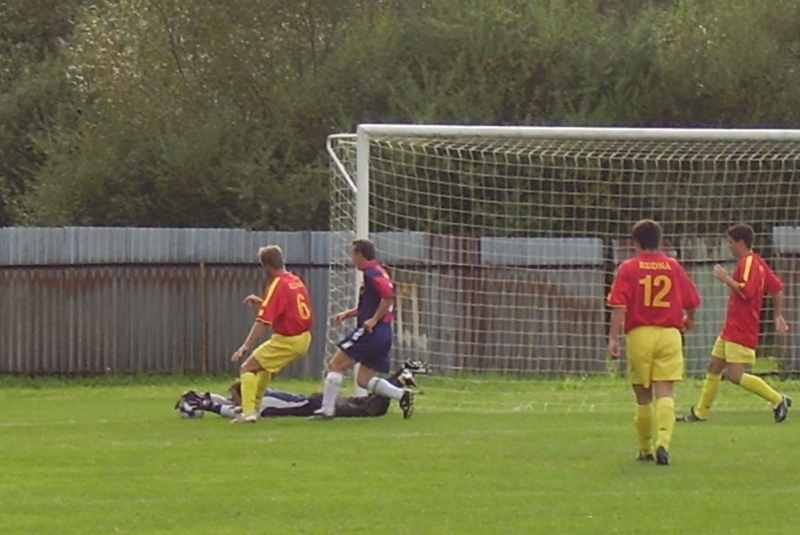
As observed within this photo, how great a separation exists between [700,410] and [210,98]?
15.5 m

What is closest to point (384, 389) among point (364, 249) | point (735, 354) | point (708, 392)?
point (364, 249)

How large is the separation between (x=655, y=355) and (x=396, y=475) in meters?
2.04

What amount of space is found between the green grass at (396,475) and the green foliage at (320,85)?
36.7ft

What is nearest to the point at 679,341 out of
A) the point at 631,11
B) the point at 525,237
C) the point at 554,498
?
the point at 554,498

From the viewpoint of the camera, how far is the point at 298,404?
612 inches

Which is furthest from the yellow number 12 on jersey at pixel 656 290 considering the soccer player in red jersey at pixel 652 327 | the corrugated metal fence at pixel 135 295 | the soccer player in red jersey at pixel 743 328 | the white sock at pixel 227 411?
the corrugated metal fence at pixel 135 295

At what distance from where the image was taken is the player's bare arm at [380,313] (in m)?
15.0

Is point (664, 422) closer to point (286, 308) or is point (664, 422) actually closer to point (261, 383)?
point (286, 308)

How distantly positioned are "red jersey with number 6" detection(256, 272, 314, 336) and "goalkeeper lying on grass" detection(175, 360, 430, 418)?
29.7 inches

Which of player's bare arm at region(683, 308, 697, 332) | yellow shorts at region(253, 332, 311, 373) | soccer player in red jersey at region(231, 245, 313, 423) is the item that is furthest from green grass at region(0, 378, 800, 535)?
player's bare arm at region(683, 308, 697, 332)

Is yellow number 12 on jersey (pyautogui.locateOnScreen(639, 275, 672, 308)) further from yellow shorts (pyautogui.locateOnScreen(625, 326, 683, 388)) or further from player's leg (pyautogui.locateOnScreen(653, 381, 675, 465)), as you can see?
player's leg (pyautogui.locateOnScreen(653, 381, 675, 465))

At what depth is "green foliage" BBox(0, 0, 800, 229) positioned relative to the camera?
28.0m

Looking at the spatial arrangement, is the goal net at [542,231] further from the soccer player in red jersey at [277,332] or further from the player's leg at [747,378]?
the player's leg at [747,378]

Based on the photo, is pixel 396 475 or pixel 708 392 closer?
pixel 396 475
